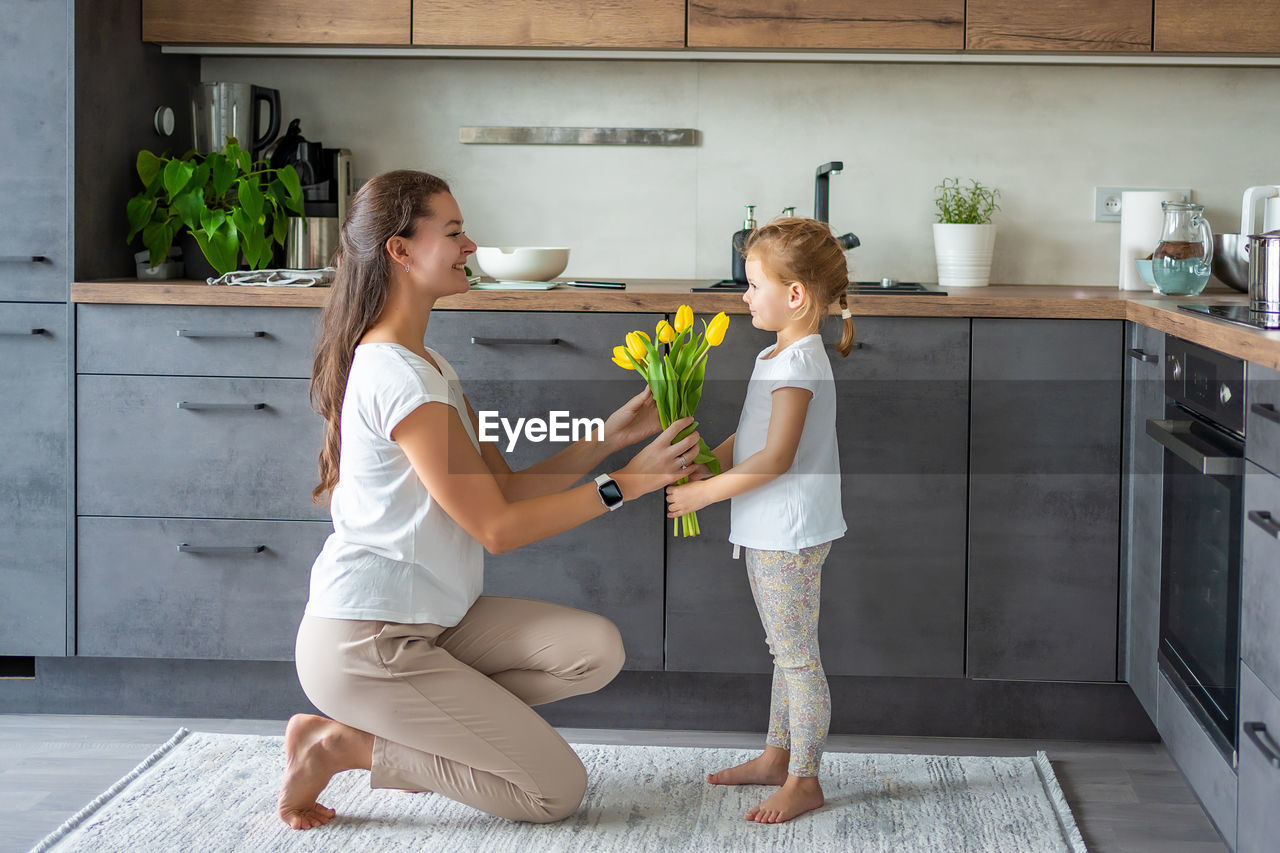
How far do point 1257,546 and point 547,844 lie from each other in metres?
1.17

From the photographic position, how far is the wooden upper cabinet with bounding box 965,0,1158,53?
8.71ft

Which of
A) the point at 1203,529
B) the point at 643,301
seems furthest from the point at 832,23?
the point at 1203,529

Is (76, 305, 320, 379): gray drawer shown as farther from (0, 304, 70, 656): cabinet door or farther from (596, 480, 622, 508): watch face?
(596, 480, 622, 508): watch face

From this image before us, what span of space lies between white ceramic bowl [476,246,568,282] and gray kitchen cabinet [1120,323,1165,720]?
118cm

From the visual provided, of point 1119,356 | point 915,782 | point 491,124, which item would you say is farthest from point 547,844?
point 491,124

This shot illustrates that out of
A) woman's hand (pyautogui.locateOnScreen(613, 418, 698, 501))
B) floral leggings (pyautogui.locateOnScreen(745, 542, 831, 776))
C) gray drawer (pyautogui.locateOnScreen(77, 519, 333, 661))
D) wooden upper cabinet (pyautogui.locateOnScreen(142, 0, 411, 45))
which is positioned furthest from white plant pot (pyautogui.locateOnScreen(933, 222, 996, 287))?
gray drawer (pyautogui.locateOnScreen(77, 519, 333, 661))

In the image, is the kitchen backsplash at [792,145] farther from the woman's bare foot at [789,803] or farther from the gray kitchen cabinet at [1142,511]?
the woman's bare foot at [789,803]

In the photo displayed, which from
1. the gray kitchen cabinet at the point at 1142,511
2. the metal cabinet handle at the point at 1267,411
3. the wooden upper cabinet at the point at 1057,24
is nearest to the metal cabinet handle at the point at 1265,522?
the metal cabinet handle at the point at 1267,411

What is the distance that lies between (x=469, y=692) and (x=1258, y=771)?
1135 mm

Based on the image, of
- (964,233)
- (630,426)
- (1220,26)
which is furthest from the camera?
(964,233)

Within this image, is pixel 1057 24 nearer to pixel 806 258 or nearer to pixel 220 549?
pixel 806 258

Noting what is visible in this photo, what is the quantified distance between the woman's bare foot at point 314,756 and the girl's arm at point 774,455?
0.67 meters

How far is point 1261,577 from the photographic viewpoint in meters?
1.64

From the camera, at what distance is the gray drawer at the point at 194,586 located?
8.25 ft
